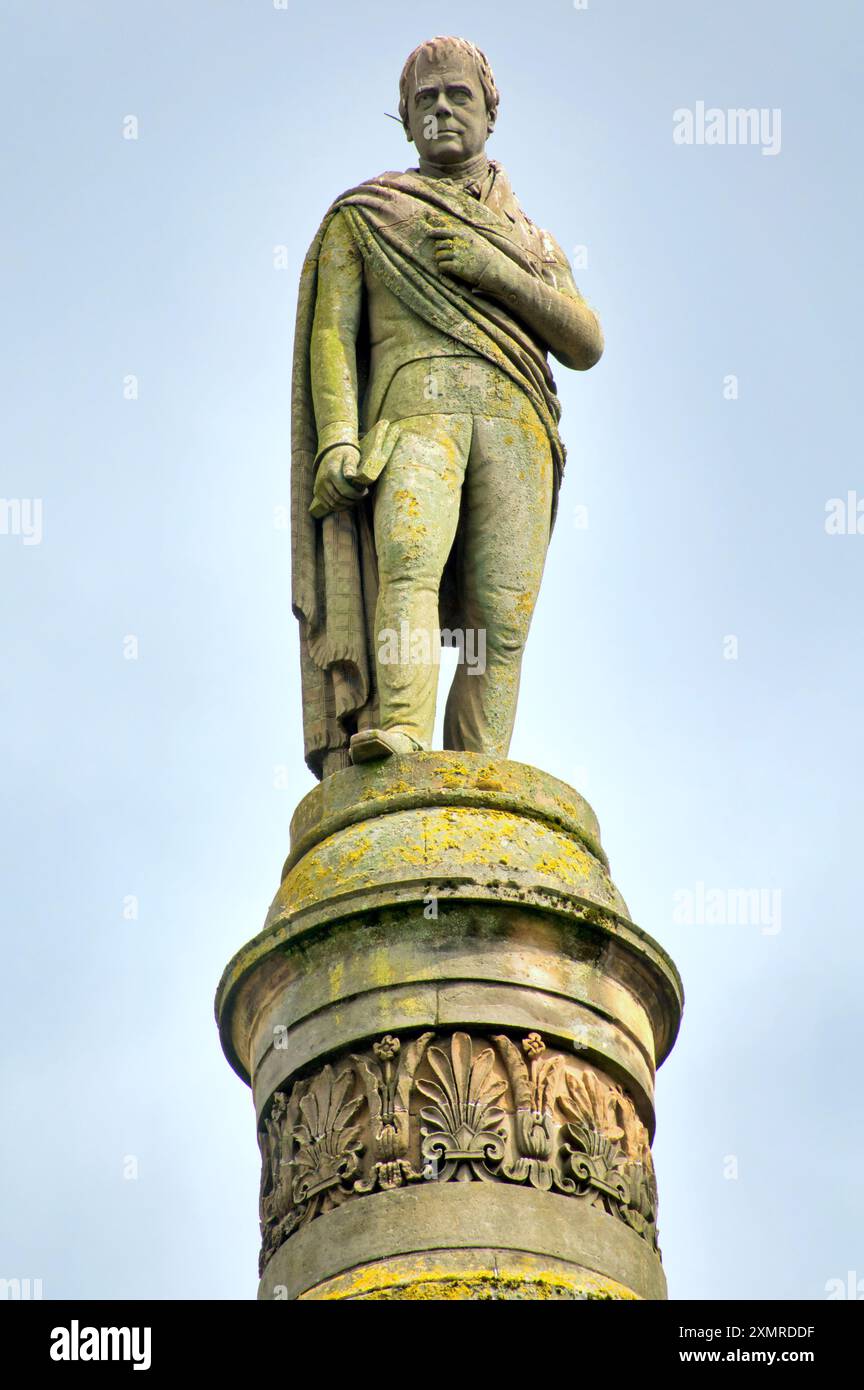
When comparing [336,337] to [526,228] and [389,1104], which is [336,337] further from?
[389,1104]

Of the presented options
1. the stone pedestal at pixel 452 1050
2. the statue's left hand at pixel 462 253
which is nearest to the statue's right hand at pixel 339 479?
the statue's left hand at pixel 462 253

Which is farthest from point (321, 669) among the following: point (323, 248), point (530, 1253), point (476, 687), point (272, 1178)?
point (530, 1253)

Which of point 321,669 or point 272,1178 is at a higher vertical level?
point 321,669

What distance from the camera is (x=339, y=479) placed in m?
11.6

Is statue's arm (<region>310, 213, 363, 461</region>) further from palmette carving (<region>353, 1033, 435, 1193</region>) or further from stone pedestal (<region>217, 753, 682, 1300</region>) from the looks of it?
palmette carving (<region>353, 1033, 435, 1193</region>)

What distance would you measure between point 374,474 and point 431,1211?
13.2 ft

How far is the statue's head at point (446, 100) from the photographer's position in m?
12.6

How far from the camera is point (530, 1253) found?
28.6 feet

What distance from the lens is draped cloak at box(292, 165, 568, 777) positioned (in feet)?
38.1

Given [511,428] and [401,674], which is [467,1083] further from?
[511,428]

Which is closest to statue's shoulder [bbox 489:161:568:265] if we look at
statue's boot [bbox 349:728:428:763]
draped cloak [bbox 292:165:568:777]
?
draped cloak [bbox 292:165:568:777]

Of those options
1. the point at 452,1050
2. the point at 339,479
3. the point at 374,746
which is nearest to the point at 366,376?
→ the point at 339,479

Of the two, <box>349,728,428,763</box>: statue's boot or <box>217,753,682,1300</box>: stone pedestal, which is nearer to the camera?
<box>217,753,682,1300</box>: stone pedestal

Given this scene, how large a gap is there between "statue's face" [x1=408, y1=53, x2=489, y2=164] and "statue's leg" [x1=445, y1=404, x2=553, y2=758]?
1703 millimetres
